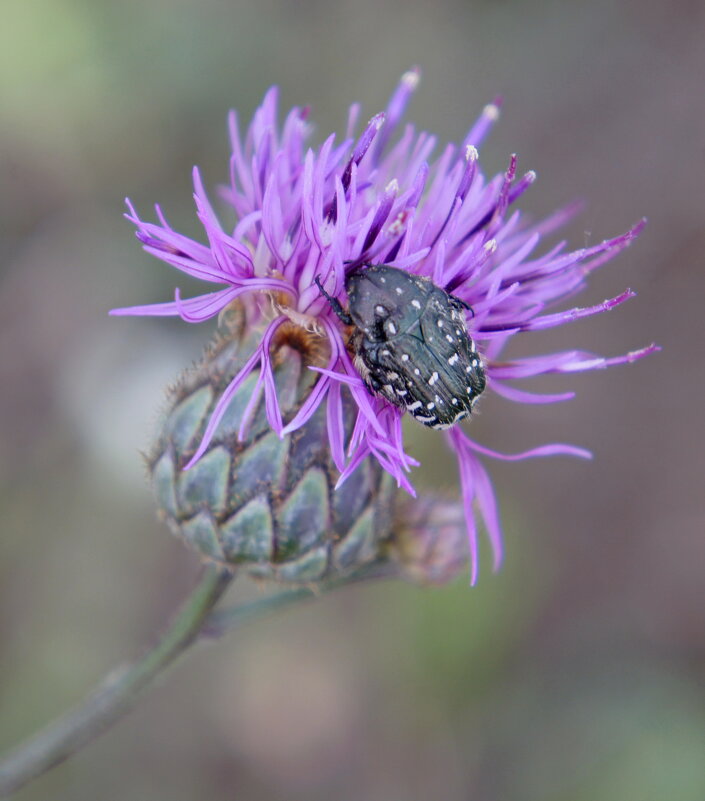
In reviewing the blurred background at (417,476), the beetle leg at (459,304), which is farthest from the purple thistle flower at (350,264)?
the blurred background at (417,476)

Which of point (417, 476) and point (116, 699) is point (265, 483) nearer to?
point (116, 699)

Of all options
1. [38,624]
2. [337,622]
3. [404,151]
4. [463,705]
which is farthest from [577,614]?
[404,151]

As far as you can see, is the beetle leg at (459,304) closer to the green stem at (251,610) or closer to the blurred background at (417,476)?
the green stem at (251,610)

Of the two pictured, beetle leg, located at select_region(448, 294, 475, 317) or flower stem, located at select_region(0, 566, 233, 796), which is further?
flower stem, located at select_region(0, 566, 233, 796)

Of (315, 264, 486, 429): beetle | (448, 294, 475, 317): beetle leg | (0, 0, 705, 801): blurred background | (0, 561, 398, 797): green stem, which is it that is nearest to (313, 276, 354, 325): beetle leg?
(315, 264, 486, 429): beetle

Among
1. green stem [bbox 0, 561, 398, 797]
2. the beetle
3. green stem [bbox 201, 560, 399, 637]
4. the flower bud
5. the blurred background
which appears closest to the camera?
the beetle

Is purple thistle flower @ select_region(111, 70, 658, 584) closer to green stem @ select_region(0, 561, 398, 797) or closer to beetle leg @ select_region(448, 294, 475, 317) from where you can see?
beetle leg @ select_region(448, 294, 475, 317)
